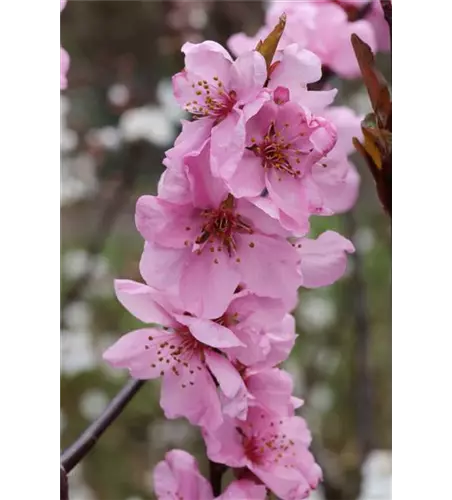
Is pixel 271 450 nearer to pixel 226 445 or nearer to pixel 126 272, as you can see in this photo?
pixel 226 445

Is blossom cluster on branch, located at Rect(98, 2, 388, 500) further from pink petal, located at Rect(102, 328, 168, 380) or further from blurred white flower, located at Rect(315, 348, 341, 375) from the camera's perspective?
blurred white flower, located at Rect(315, 348, 341, 375)

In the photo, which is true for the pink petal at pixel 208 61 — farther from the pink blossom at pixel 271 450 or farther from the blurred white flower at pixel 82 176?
the blurred white flower at pixel 82 176

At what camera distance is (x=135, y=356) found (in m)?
0.37

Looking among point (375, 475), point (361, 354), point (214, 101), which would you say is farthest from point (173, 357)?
point (361, 354)

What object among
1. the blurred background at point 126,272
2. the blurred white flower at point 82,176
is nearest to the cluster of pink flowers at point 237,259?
the blurred background at point 126,272

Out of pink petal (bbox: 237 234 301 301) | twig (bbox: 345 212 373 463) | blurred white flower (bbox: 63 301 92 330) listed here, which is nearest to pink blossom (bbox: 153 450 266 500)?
pink petal (bbox: 237 234 301 301)

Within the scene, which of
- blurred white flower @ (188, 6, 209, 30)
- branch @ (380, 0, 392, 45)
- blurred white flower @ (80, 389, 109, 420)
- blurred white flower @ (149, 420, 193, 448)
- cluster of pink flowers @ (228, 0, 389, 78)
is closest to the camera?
branch @ (380, 0, 392, 45)

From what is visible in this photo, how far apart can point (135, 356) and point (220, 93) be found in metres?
0.14

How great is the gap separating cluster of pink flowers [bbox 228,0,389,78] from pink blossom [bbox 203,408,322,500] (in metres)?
0.21

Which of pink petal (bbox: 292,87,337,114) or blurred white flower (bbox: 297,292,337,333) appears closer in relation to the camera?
pink petal (bbox: 292,87,337,114)

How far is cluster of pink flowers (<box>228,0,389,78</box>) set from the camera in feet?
1.39

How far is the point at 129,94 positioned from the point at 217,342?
0.80 m

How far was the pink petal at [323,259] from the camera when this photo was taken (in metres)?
0.38
